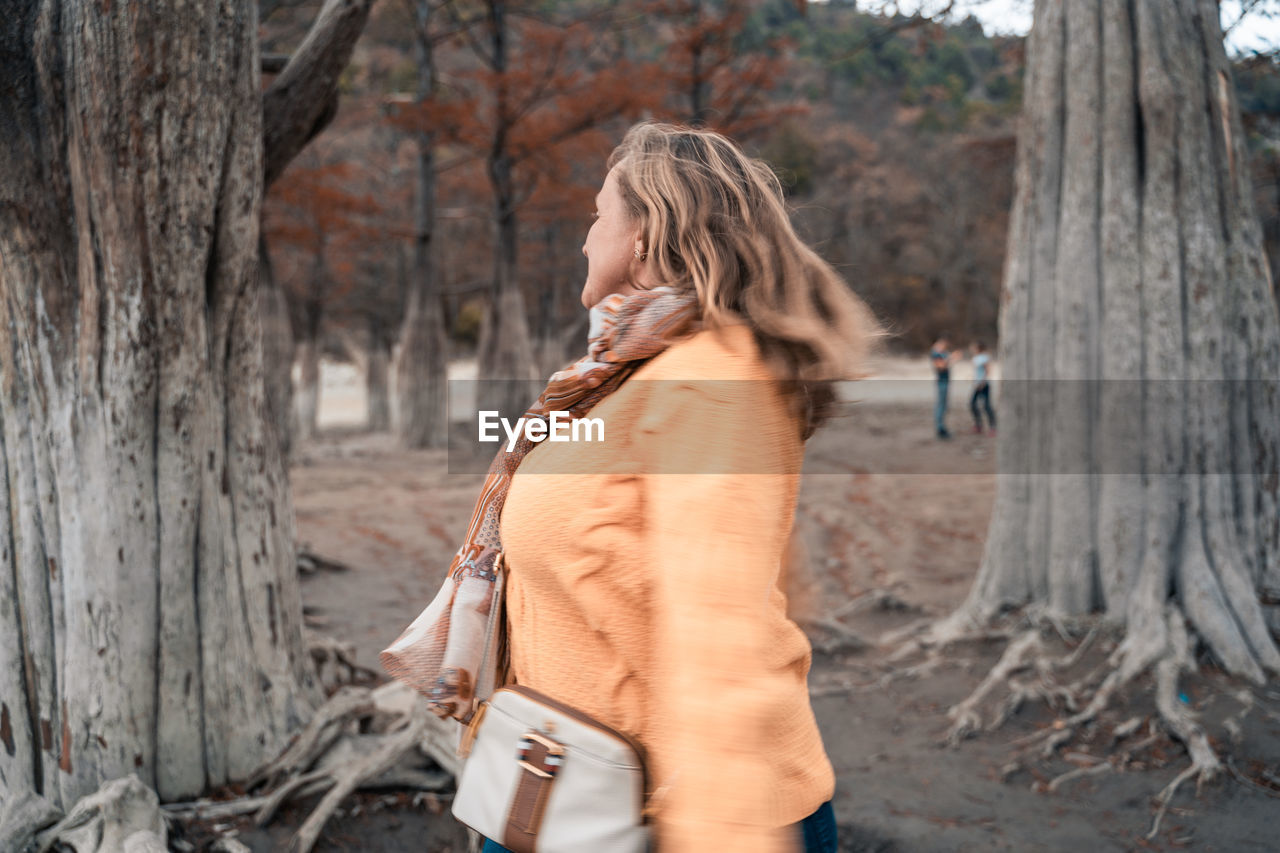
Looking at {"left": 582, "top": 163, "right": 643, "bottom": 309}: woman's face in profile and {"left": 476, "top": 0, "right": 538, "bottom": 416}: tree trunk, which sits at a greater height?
{"left": 476, "top": 0, "right": 538, "bottom": 416}: tree trunk

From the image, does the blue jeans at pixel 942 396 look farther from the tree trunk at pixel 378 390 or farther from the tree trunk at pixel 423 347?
the tree trunk at pixel 378 390

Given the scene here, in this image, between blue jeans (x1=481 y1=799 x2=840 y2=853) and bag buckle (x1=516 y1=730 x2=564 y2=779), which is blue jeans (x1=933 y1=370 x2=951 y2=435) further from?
bag buckle (x1=516 y1=730 x2=564 y2=779)

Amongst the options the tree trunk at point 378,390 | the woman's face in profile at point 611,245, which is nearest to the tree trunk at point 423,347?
the tree trunk at point 378,390

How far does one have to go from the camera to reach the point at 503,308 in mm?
17875

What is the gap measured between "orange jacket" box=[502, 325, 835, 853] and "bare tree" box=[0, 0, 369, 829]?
6.49 feet

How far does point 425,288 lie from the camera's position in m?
18.7

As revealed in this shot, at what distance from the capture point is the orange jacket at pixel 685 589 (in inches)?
44.5

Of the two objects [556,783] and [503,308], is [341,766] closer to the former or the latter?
[556,783]

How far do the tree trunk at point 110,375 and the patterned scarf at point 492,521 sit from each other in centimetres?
175

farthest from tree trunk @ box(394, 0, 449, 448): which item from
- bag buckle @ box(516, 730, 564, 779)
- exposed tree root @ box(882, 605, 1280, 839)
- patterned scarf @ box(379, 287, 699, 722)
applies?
bag buckle @ box(516, 730, 564, 779)

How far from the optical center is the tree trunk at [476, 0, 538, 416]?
17031mm

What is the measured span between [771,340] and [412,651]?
31.4 inches

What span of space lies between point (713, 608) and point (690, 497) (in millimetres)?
138

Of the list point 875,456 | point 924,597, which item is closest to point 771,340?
point 924,597
